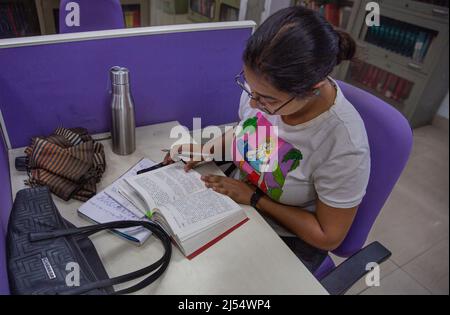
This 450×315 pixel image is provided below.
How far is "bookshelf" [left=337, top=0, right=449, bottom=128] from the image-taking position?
2658 millimetres

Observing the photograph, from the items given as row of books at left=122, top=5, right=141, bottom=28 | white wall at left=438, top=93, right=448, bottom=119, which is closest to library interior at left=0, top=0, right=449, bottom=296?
row of books at left=122, top=5, right=141, bottom=28

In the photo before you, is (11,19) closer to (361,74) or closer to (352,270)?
(352,270)

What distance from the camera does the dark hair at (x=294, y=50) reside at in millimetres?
761

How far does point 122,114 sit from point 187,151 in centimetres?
24

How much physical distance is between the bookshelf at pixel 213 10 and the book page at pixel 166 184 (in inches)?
33.3

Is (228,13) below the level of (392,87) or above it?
above

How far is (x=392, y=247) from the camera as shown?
1982 millimetres

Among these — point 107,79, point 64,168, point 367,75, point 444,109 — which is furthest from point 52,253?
point 444,109

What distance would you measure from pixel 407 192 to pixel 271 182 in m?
1.82

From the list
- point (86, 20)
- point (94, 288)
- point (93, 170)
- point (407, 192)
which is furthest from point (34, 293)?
point (407, 192)

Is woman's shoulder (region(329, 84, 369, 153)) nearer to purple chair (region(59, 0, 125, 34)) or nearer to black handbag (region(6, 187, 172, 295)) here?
black handbag (region(6, 187, 172, 295))

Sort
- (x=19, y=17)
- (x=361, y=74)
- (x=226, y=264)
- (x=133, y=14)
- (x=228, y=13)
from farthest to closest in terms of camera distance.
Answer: (x=361, y=74), (x=133, y=14), (x=19, y=17), (x=228, y=13), (x=226, y=264)

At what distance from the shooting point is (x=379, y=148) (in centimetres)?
91

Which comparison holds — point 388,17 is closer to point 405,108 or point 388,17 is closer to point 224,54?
point 405,108
